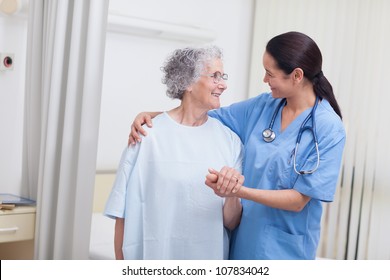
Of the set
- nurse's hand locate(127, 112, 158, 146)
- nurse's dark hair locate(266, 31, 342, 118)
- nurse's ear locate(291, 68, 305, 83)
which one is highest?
nurse's dark hair locate(266, 31, 342, 118)

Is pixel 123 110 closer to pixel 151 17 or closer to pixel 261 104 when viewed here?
pixel 151 17

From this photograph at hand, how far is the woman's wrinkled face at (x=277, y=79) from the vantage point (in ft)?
6.57

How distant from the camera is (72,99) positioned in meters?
2.36

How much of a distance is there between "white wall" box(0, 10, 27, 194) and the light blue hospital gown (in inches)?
61.0

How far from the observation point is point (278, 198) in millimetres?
1892

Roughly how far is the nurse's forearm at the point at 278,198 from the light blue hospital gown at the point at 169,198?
0.67 feet

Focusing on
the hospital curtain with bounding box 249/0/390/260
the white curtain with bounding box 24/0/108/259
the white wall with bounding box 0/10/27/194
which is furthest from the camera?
the hospital curtain with bounding box 249/0/390/260

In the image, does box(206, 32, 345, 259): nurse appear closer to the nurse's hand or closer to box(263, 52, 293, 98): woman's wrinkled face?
box(263, 52, 293, 98): woman's wrinkled face

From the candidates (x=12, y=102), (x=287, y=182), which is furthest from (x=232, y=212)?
(x=12, y=102)

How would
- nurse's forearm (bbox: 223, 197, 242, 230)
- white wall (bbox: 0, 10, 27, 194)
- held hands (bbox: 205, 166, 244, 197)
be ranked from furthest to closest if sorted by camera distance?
white wall (bbox: 0, 10, 27, 194) → nurse's forearm (bbox: 223, 197, 242, 230) → held hands (bbox: 205, 166, 244, 197)

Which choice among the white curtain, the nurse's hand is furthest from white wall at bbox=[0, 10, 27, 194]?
the nurse's hand

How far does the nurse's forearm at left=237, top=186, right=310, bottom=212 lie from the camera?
1835mm

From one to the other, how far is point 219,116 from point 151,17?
1.87m

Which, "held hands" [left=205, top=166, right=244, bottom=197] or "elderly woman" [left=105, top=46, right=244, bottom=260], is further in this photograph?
"elderly woman" [left=105, top=46, right=244, bottom=260]
